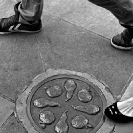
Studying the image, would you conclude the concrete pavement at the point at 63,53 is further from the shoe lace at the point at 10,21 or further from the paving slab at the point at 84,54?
the shoe lace at the point at 10,21

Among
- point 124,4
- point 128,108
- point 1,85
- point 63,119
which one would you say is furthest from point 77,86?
point 124,4

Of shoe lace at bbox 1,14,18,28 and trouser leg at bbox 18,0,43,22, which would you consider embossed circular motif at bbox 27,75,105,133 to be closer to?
trouser leg at bbox 18,0,43,22

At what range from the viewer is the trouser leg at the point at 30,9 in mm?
2570

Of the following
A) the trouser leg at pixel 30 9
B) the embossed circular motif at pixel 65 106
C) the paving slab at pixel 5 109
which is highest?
the trouser leg at pixel 30 9

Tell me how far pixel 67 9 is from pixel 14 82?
1.32 m

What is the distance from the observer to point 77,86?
2408 mm

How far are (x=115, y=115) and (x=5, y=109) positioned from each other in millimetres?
988

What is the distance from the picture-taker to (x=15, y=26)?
2814 mm

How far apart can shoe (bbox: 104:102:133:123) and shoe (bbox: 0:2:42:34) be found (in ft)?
4.24

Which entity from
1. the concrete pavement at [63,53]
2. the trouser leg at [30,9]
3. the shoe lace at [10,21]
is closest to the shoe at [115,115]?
the concrete pavement at [63,53]

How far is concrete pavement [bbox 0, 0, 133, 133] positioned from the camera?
7.86 feet

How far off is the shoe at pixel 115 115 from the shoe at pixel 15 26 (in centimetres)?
129

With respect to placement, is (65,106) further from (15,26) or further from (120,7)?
(15,26)

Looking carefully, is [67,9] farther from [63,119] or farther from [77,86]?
[63,119]
